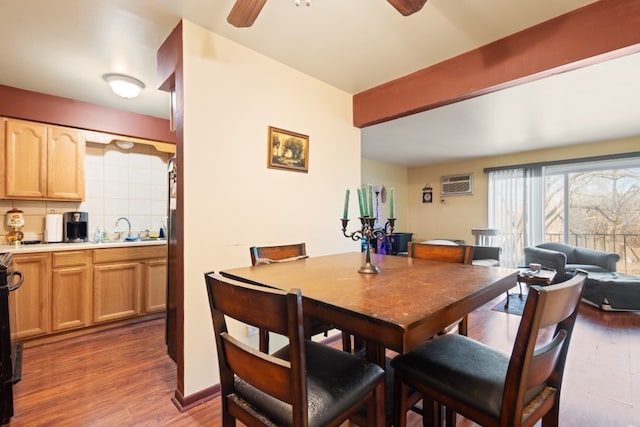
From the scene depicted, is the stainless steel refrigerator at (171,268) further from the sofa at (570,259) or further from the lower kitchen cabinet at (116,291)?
the sofa at (570,259)

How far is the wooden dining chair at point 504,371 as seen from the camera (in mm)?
800

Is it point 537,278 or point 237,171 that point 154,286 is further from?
point 537,278

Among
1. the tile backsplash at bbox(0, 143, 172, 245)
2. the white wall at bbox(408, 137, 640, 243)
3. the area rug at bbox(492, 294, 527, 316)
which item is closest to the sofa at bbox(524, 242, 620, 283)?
the area rug at bbox(492, 294, 527, 316)

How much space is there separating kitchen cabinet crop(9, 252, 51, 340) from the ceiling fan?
2.65 meters

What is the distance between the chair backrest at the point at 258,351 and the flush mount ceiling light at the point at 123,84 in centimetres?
231

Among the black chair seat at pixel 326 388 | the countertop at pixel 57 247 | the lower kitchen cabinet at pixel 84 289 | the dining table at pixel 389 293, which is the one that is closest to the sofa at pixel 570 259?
the dining table at pixel 389 293

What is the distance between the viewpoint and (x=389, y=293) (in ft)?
3.24

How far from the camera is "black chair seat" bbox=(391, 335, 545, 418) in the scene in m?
0.93

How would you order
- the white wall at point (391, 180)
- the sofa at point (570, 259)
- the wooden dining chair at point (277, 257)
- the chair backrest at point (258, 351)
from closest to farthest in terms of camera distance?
the chair backrest at point (258, 351) < the wooden dining chair at point (277, 257) < the sofa at point (570, 259) < the white wall at point (391, 180)

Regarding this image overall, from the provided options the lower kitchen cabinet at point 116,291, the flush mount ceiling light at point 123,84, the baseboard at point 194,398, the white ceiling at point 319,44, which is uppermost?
the white ceiling at point 319,44

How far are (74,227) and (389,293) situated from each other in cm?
343

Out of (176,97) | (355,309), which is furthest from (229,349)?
(176,97)

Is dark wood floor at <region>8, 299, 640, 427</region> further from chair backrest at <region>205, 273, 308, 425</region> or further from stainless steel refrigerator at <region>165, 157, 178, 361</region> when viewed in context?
chair backrest at <region>205, 273, 308, 425</region>

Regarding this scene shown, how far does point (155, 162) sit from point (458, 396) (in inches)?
152
